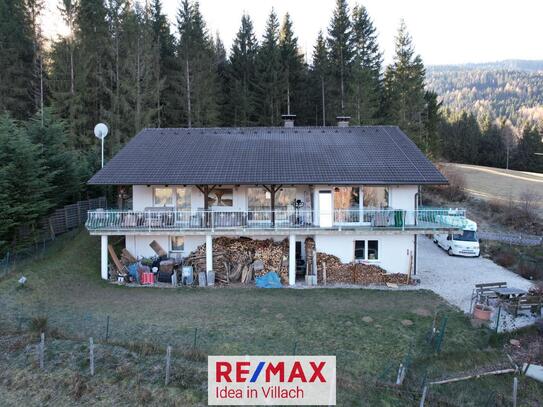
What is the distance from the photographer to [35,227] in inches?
866

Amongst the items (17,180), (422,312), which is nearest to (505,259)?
(422,312)

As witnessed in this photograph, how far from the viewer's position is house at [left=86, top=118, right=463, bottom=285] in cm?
1873

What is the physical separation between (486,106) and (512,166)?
363 feet

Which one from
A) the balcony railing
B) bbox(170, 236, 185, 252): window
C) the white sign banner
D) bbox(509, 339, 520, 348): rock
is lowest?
bbox(509, 339, 520, 348): rock

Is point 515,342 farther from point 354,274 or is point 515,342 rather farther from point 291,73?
point 291,73

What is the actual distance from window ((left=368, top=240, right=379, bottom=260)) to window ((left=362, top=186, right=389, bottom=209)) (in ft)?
6.33

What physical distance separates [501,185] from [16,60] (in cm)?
5037

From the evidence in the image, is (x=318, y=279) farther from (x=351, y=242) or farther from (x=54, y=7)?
(x=54, y=7)

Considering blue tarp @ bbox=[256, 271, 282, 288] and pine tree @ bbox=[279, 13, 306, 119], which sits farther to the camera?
pine tree @ bbox=[279, 13, 306, 119]

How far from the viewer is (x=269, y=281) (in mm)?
18531

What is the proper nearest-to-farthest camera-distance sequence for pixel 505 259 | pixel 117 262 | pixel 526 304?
1. pixel 526 304
2. pixel 117 262
3. pixel 505 259

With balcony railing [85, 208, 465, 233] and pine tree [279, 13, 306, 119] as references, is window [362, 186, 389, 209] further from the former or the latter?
pine tree [279, 13, 306, 119]

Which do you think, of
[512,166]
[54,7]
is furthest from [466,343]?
[512,166]

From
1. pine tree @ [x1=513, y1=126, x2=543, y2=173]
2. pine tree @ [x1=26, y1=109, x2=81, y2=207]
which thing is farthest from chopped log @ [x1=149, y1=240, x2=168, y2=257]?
pine tree @ [x1=513, y1=126, x2=543, y2=173]
